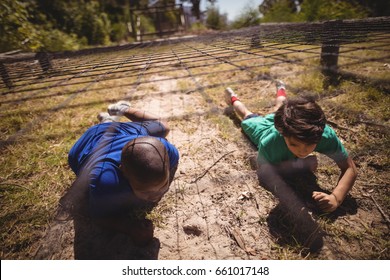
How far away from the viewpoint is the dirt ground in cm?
118

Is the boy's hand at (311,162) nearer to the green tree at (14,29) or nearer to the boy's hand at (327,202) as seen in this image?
the boy's hand at (327,202)

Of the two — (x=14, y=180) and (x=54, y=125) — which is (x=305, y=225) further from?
(x=54, y=125)

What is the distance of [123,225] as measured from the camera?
127cm

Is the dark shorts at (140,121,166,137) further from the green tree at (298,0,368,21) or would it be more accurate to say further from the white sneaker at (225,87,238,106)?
the green tree at (298,0,368,21)

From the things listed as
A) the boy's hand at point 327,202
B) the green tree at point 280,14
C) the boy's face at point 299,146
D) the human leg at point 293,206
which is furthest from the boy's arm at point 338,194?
the green tree at point 280,14

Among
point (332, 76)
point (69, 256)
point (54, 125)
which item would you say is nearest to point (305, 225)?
point (69, 256)

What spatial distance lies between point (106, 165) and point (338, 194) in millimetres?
1464

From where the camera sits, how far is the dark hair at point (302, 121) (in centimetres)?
118

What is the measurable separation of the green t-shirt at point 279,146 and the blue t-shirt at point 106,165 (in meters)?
0.72

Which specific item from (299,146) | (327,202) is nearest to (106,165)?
(299,146)

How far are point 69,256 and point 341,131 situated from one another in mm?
2533

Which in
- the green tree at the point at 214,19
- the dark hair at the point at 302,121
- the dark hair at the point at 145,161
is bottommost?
the dark hair at the point at 145,161

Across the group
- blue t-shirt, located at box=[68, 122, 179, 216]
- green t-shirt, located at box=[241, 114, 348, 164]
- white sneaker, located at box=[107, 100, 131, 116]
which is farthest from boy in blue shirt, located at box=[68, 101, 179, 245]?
green t-shirt, located at box=[241, 114, 348, 164]

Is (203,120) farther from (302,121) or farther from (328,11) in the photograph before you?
(328,11)
